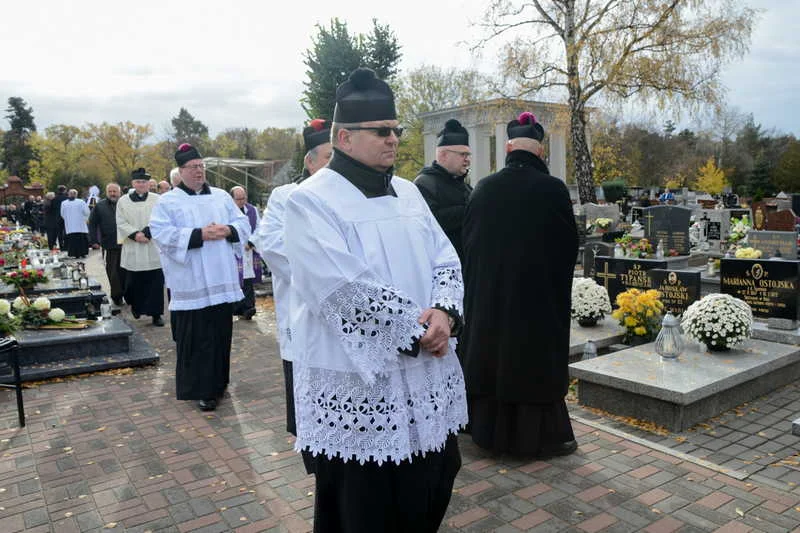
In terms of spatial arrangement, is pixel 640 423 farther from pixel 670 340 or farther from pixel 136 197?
pixel 136 197

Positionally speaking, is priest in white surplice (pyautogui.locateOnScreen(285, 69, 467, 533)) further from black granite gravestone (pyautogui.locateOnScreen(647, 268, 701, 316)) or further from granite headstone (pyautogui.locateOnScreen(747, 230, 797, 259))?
granite headstone (pyautogui.locateOnScreen(747, 230, 797, 259))

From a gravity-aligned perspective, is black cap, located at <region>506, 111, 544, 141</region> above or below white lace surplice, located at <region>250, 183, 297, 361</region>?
above

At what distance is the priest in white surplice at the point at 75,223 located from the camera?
1959 centimetres

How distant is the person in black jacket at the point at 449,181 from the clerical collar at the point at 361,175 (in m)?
2.78

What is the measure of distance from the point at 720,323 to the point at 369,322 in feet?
15.9

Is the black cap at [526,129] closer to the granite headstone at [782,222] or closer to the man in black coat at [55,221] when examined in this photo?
the granite headstone at [782,222]

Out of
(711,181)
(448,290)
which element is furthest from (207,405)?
(711,181)

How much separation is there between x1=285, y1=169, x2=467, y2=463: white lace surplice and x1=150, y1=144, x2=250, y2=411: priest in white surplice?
11.5ft

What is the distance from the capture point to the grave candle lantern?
5930mm

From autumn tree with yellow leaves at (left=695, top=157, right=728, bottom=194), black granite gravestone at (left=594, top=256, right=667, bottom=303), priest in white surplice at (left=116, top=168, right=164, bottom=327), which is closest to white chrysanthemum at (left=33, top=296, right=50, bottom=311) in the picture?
priest in white surplice at (left=116, top=168, right=164, bottom=327)

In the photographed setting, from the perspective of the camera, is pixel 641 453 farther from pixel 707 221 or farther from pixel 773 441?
pixel 707 221

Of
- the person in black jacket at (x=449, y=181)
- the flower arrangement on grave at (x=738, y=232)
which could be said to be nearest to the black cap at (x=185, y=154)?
the person in black jacket at (x=449, y=181)

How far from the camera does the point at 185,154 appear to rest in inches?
236

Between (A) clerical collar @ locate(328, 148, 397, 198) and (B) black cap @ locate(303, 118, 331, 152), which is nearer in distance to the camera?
(A) clerical collar @ locate(328, 148, 397, 198)
